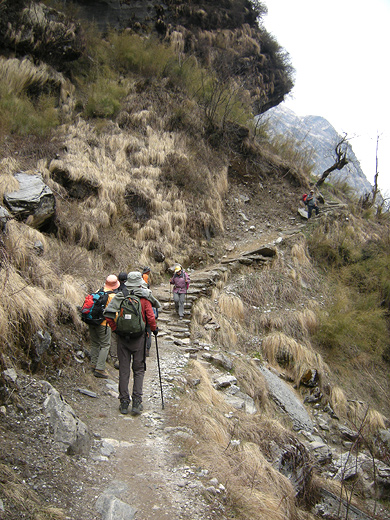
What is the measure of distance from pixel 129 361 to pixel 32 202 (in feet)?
18.1

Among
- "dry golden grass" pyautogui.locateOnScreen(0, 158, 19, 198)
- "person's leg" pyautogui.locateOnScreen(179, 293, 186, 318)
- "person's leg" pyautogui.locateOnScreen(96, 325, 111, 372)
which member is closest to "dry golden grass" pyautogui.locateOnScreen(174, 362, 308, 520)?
"person's leg" pyautogui.locateOnScreen(96, 325, 111, 372)

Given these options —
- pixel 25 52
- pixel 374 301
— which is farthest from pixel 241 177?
pixel 25 52

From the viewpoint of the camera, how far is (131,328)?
4312 millimetres

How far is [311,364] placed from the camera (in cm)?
891

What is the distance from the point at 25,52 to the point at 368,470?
56.6 ft

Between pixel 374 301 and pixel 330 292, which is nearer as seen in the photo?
pixel 374 301

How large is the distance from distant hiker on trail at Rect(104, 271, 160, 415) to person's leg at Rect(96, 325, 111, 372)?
930 millimetres

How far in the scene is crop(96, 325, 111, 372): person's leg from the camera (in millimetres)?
5363

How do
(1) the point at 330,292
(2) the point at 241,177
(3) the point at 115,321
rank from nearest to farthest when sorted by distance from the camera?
(3) the point at 115,321, (1) the point at 330,292, (2) the point at 241,177

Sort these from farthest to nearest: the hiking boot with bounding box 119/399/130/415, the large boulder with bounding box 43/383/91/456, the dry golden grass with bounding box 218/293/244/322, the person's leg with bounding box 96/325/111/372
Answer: the dry golden grass with bounding box 218/293/244/322, the person's leg with bounding box 96/325/111/372, the hiking boot with bounding box 119/399/130/415, the large boulder with bounding box 43/383/91/456

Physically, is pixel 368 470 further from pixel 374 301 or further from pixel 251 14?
pixel 251 14

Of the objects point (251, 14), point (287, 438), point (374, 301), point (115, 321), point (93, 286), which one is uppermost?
point (251, 14)

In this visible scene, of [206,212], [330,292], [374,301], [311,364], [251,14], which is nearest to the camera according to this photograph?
[311,364]

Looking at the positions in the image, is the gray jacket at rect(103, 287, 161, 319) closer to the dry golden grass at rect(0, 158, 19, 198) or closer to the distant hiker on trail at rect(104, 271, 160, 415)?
the distant hiker on trail at rect(104, 271, 160, 415)
